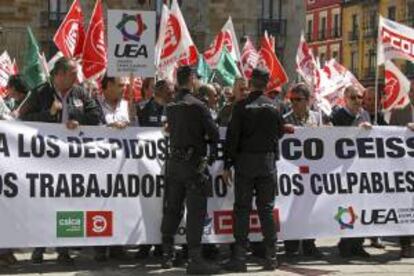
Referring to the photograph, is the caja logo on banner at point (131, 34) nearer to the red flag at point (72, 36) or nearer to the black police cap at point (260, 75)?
the black police cap at point (260, 75)

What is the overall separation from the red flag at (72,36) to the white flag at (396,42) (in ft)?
15.3

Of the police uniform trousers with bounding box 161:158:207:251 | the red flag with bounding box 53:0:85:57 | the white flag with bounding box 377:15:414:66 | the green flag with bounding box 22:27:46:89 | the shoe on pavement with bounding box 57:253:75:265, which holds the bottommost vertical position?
the shoe on pavement with bounding box 57:253:75:265

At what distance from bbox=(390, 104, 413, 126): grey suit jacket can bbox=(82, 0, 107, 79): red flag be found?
3.82 meters

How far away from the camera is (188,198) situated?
8539 mm

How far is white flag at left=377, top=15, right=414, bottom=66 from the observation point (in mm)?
10305

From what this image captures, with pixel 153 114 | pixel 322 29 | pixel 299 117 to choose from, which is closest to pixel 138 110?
pixel 153 114

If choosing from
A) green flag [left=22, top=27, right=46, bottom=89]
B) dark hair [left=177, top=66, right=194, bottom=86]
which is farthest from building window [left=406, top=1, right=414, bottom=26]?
dark hair [left=177, top=66, right=194, bottom=86]

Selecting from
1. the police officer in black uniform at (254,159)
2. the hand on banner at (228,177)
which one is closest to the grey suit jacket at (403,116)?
the police officer in black uniform at (254,159)

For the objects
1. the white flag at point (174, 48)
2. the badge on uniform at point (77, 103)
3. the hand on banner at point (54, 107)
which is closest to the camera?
the hand on banner at point (54, 107)

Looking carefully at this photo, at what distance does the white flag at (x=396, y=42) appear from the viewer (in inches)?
406

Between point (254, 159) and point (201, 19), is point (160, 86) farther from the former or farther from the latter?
point (201, 19)

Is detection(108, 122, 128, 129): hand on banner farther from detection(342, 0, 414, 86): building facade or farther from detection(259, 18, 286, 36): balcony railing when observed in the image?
detection(342, 0, 414, 86): building facade

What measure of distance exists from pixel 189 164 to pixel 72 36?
15.8 ft

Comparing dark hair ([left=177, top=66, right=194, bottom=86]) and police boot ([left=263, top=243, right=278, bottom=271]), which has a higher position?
dark hair ([left=177, top=66, right=194, bottom=86])
